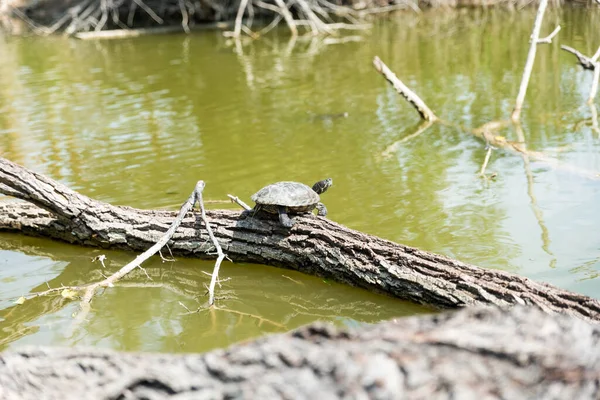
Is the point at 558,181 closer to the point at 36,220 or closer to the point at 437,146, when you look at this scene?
the point at 437,146

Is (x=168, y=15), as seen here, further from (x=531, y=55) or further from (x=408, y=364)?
(x=408, y=364)

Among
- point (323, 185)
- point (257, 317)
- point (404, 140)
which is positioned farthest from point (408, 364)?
point (404, 140)

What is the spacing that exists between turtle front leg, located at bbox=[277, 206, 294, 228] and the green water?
507 mm

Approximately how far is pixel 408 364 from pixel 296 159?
718cm

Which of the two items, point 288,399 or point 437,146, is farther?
point 437,146

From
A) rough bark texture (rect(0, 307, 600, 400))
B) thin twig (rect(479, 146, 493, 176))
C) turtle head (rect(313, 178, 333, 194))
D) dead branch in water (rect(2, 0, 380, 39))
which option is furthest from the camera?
dead branch in water (rect(2, 0, 380, 39))

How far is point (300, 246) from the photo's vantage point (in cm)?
517

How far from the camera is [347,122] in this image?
10422 millimetres

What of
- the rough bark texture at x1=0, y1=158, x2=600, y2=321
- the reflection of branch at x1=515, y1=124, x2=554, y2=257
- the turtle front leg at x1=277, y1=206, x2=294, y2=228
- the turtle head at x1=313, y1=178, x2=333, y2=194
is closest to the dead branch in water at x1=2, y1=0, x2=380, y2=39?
the reflection of branch at x1=515, y1=124, x2=554, y2=257

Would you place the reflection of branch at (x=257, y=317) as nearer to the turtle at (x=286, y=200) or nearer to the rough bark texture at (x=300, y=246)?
the rough bark texture at (x=300, y=246)

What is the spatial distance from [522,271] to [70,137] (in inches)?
308

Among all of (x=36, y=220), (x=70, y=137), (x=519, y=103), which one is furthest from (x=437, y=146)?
(x=70, y=137)

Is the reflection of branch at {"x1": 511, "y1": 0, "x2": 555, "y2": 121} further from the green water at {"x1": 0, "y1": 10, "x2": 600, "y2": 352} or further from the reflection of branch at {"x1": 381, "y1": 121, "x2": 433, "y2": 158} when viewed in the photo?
the reflection of branch at {"x1": 381, "y1": 121, "x2": 433, "y2": 158}

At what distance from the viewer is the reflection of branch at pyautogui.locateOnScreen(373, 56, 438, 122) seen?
9523 mm
